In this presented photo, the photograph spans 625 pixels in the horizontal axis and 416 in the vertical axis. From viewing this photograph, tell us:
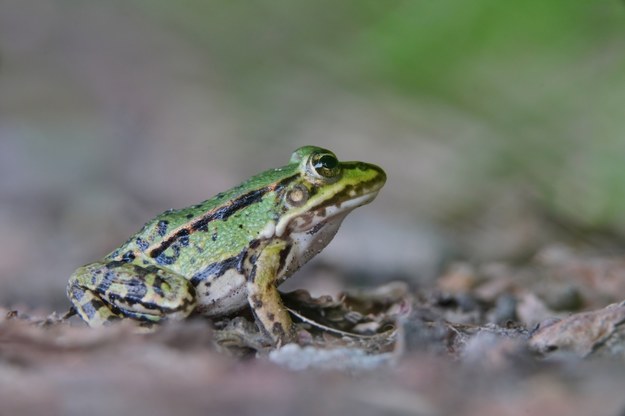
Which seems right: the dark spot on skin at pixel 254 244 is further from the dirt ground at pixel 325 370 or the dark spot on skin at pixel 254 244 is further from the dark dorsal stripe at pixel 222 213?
the dirt ground at pixel 325 370

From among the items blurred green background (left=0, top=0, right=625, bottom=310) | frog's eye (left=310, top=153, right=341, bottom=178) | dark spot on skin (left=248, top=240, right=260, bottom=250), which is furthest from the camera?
blurred green background (left=0, top=0, right=625, bottom=310)

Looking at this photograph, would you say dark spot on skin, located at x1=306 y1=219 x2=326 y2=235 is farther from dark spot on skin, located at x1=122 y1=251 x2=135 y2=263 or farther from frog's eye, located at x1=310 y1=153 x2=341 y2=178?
dark spot on skin, located at x1=122 y1=251 x2=135 y2=263

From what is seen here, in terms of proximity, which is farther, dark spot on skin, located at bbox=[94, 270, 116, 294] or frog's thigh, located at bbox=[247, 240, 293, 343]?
dark spot on skin, located at bbox=[94, 270, 116, 294]

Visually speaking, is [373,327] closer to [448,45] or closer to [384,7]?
[448,45]

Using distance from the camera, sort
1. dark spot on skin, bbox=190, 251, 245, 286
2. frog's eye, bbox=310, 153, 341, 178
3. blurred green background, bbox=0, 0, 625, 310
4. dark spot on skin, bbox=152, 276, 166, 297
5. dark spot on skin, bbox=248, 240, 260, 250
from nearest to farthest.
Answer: dark spot on skin, bbox=152, 276, 166, 297, dark spot on skin, bbox=190, 251, 245, 286, dark spot on skin, bbox=248, 240, 260, 250, frog's eye, bbox=310, 153, 341, 178, blurred green background, bbox=0, 0, 625, 310

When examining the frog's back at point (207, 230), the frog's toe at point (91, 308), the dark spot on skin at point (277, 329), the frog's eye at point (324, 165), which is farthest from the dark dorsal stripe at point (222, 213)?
the dark spot on skin at point (277, 329)

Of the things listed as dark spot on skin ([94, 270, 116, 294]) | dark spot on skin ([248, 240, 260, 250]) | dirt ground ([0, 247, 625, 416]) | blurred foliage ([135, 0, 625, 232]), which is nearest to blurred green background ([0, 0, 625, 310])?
blurred foliage ([135, 0, 625, 232])
